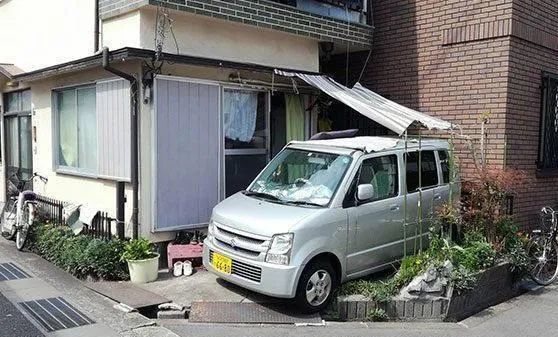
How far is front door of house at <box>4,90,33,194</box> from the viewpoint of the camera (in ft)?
36.0

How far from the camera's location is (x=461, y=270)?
6113mm

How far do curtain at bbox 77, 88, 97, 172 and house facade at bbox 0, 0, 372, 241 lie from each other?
0.02m

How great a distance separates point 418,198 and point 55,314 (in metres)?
4.82

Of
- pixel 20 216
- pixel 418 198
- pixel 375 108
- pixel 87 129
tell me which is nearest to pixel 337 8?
pixel 375 108

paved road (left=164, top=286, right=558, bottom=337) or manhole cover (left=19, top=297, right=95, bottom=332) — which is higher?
manhole cover (left=19, top=297, right=95, bottom=332)

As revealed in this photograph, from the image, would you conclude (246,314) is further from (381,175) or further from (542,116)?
(542,116)

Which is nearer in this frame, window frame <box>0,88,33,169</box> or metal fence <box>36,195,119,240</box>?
metal fence <box>36,195,119,240</box>

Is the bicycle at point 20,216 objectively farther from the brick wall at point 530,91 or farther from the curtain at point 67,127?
the brick wall at point 530,91

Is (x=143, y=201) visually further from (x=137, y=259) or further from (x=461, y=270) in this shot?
(x=461, y=270)

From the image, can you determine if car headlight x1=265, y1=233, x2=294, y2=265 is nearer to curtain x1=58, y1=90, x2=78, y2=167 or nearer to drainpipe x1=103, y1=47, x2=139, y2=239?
drainpipe x1=103, y1=47, x2=139, y2=239

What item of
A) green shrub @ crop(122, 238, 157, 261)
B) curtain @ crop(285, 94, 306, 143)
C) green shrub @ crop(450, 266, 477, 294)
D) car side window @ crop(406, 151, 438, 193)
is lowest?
green shrub @ crop(450, 266, 477, 294)

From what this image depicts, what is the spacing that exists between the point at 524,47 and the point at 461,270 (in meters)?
4.24

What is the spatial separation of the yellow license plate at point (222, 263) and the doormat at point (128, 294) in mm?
741

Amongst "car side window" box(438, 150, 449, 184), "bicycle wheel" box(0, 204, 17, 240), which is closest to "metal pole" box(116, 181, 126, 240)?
"bicycle wheel" box(0, 204, 17, 240)
